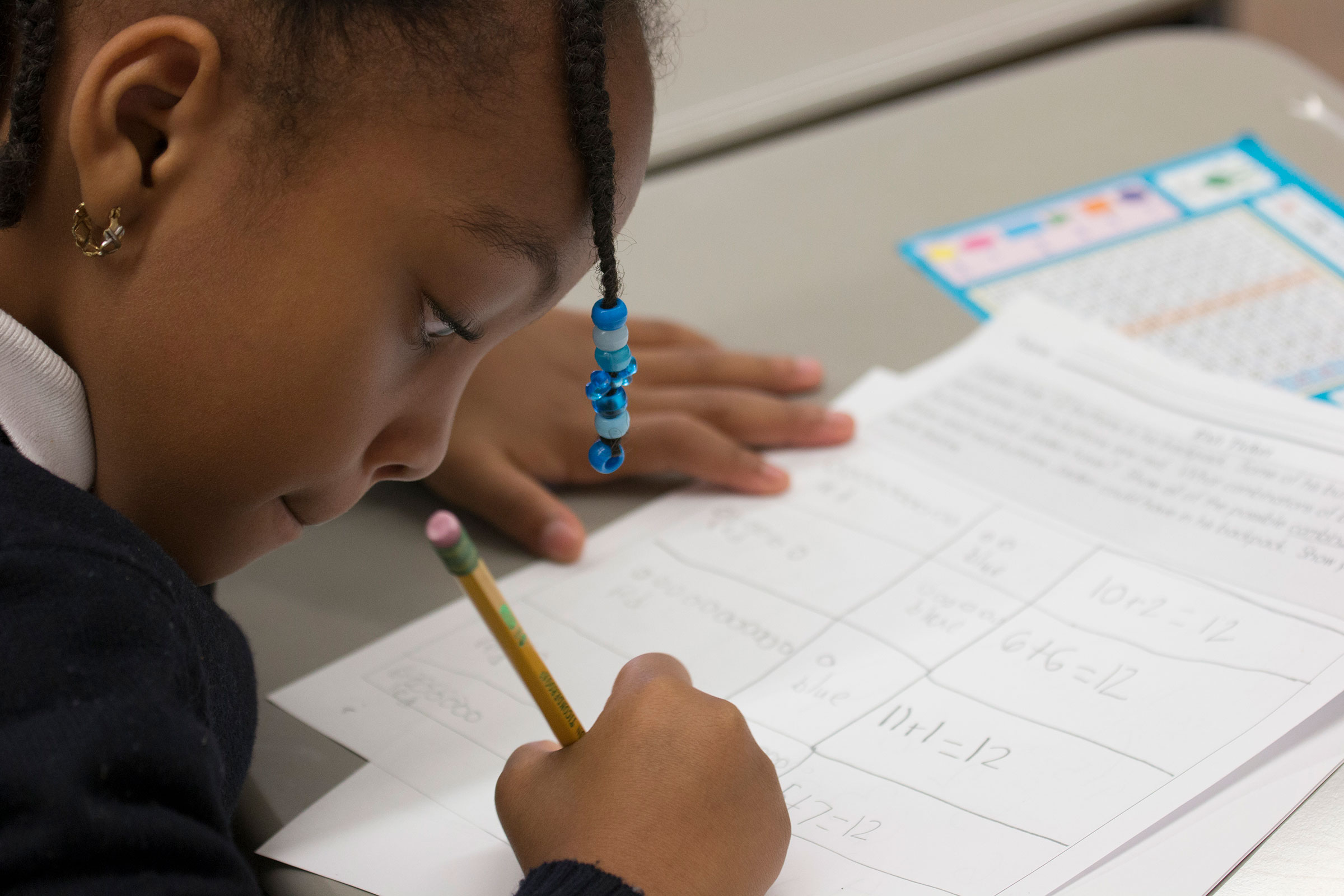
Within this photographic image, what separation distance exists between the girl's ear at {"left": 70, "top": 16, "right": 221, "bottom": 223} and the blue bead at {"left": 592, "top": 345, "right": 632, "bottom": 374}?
7.6 inches

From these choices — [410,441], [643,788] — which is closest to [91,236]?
[410,441]

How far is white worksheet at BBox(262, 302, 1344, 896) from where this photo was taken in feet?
1.78

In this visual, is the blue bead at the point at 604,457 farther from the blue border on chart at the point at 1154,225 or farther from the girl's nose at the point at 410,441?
the blue border on chart at the point at 1154,225

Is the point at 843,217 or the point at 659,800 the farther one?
the point at 843,217

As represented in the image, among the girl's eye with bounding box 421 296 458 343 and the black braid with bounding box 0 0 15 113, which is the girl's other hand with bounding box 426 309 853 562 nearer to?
the girl's eye with bounding box 421 296 458 343

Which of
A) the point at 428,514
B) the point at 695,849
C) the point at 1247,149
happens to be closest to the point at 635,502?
the point at 428,514

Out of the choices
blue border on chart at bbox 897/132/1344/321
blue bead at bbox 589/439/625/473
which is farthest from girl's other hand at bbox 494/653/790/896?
blue border on chart at bbox 897/132/1344/321

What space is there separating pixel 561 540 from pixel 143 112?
0.36 m

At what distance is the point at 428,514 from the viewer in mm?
810

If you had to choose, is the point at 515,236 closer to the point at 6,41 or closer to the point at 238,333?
the point at 238,333

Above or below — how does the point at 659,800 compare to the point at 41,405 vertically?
below

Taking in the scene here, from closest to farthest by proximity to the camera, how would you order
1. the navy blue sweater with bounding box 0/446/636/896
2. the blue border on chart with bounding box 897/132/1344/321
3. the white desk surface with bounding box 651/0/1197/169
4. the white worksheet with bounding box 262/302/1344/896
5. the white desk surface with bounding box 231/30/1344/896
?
the navy blue sweater with bounding box 0/446/636/896 → the white worksheet with bounding box 262/302/1344/896 → the white desk surface with bounding box 231/30/1344/896 → the blue border on chart with bounding box 897/132/1344/321 → the white desk surface with bounding box 651/0/1197/169

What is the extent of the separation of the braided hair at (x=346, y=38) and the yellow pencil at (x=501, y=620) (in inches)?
6.0

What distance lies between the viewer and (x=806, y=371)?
89 centimetres
